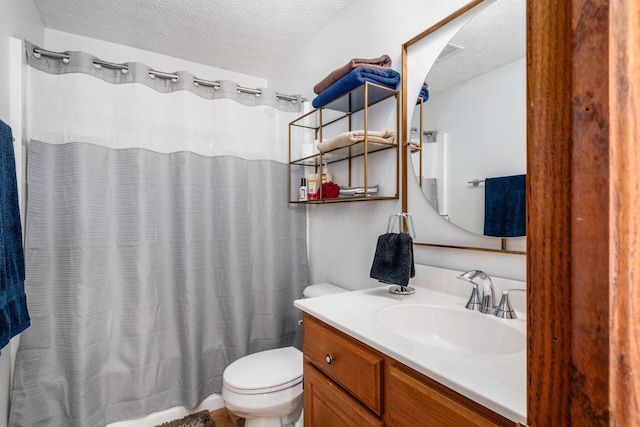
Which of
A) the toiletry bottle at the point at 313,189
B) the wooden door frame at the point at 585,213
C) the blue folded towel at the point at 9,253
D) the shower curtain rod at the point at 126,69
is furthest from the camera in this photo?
the toiletry bottle at the point at 313,189

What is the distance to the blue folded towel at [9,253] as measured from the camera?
1077mm

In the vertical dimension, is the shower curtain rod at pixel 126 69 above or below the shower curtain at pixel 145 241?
above

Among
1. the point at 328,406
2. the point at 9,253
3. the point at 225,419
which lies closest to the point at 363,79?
the point at 328,406

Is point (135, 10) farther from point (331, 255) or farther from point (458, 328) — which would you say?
point (458, 328)

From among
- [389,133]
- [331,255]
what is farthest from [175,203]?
[389,133]

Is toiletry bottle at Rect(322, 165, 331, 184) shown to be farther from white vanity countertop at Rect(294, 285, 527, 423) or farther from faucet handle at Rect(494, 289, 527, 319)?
faucet handle at Rect(494, 289, 527, 319)

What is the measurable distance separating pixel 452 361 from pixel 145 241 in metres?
1.64

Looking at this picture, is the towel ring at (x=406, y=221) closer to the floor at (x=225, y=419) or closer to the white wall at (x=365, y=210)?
the white wall at (x=365, y=210)

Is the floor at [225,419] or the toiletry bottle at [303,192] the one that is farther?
the toiletry bottle at [303,192]

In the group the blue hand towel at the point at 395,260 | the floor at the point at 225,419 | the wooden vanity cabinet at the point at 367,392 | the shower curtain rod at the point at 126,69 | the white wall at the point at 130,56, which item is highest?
the white wall at the point at 130,56

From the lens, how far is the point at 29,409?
1.47 meters

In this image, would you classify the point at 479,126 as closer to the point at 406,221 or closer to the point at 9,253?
the point at 406,221

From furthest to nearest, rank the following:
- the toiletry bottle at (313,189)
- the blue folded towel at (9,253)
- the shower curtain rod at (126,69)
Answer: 1. the toiletry bottle at (313,189)
2. the shower curtain rod at (126,69)
3. the blue folded towel at (9,253)

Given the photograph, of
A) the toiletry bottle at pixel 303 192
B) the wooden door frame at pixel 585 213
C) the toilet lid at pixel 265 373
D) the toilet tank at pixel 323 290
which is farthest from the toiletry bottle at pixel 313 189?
the wooden door frame at pixel 585 213
